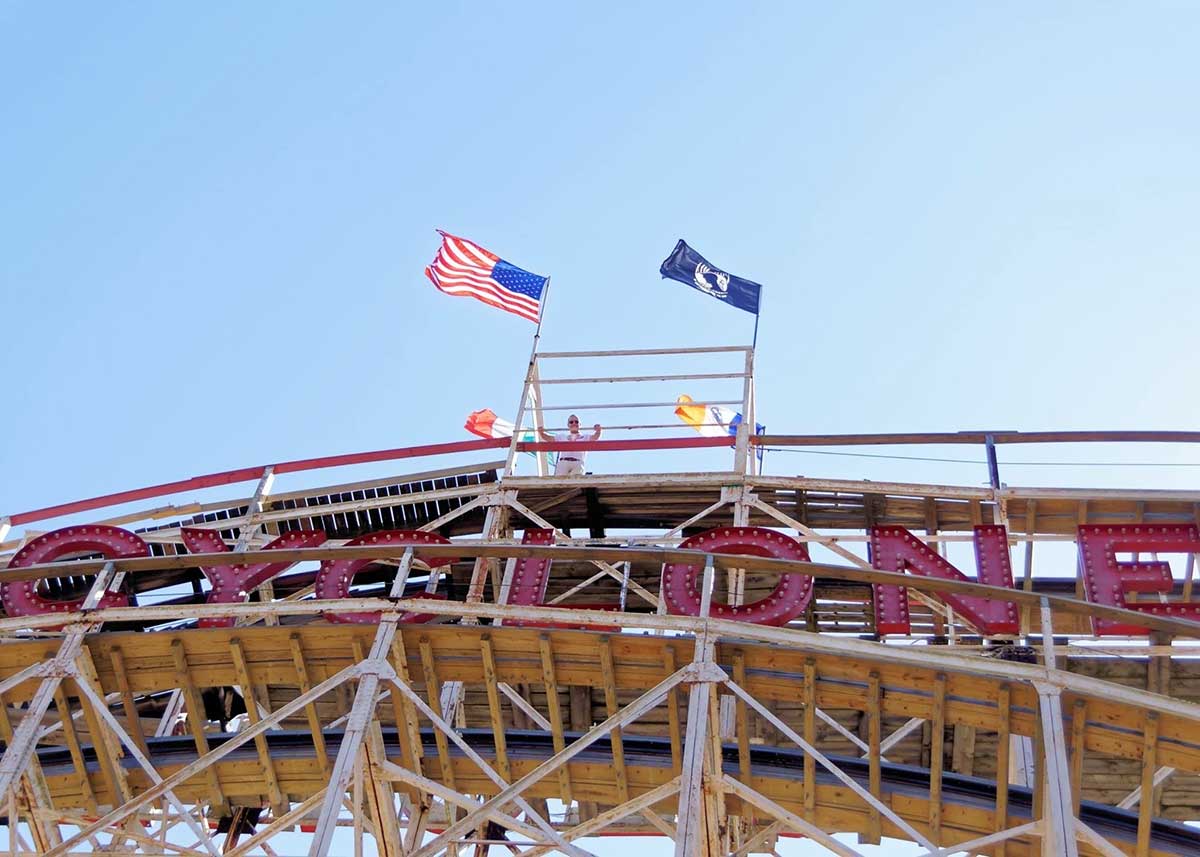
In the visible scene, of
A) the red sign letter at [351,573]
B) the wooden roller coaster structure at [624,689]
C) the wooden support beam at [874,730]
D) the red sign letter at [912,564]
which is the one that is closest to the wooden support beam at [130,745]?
the wooden roller coaster structure at [624,689]

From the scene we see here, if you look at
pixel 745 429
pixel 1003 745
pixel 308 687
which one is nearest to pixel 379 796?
pixel 308 687

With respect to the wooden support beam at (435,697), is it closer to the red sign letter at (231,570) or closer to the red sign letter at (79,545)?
the red sign letter at (231,570)

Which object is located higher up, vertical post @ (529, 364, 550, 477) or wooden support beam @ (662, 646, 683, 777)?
vertical post @ (529, 364, 550, 477)

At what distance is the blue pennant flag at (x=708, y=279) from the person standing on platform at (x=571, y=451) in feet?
15.1

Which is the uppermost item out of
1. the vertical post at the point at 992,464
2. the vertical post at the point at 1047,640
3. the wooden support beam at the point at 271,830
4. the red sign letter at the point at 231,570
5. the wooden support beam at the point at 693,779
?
the vertical post at the point at 992,464

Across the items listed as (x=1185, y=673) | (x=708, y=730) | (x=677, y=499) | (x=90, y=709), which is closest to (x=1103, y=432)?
(x=1185, y=673)

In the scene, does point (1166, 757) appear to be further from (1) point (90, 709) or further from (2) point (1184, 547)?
(1) point (90, 709)

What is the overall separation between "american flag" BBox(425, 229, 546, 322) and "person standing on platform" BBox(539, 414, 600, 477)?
372cm

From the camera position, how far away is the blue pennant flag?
1055 inches

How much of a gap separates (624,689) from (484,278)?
41.2 ft

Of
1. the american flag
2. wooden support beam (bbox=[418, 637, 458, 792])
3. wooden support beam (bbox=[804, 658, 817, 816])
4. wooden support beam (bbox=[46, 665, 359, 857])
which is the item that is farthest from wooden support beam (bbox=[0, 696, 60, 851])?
the american flag

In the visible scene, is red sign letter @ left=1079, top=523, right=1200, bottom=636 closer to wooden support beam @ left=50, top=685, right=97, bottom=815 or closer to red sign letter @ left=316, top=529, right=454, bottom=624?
red sign letter @ left=316, top=529, right=454, bottom=624

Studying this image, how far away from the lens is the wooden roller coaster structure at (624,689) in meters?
12.9

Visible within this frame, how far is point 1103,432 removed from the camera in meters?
19.3
